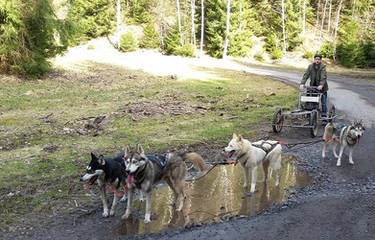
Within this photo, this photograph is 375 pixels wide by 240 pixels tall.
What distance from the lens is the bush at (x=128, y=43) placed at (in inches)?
1869

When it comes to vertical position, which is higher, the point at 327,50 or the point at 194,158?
the point at 327,50

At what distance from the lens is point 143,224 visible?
604 centimetres

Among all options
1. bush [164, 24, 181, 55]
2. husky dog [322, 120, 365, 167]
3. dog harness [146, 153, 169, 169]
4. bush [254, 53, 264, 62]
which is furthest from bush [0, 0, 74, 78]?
bush [254, 53, 264, 62]

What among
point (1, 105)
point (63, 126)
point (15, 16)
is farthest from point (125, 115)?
point (15, 16)

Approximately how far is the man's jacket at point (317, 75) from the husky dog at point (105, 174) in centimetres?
845

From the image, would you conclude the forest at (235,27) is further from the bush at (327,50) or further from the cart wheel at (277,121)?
the cart wheel at (277,121)

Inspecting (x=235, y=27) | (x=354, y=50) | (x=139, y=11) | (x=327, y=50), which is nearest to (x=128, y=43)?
(x=139, y=11)

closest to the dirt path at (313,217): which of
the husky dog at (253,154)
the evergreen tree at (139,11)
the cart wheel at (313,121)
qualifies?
the husky dog at (253,154)

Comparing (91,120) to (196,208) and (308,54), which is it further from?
(308,54)

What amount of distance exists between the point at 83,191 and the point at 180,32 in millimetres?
42850

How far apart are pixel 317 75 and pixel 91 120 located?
9.31 m

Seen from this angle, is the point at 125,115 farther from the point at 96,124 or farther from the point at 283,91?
the point at 283,91

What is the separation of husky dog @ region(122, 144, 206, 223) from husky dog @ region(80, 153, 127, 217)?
1.00ft

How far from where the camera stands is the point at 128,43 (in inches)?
1879
